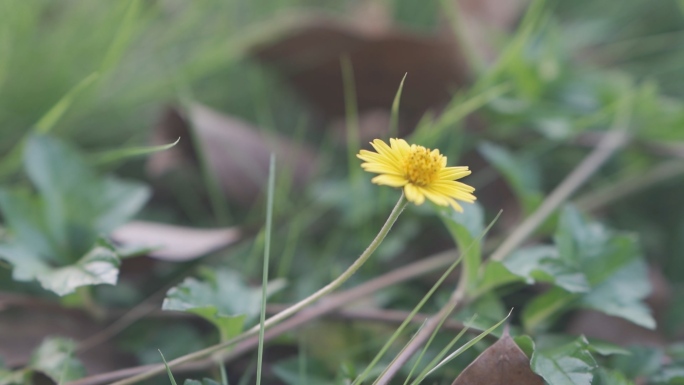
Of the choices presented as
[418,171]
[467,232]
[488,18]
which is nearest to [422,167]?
[418,171]

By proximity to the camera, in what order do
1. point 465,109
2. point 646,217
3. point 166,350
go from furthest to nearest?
point 646,217 < point 465,109 < point 166,350

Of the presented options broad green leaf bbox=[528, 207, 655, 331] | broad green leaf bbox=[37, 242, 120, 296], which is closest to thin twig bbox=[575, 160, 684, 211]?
broad green leaf bbox=[528, 207, 655, 331]

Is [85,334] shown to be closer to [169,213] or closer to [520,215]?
[169,213]

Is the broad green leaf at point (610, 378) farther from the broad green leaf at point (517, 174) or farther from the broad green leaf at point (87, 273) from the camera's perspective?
the broad green leaf at point (87, 273)

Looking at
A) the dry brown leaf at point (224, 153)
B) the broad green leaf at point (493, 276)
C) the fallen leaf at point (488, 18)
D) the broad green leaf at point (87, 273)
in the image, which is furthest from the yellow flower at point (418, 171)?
the fallen leaf at point (488, 18)

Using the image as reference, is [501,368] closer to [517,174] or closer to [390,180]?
[390,180]

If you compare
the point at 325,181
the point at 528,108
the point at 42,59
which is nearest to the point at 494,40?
the point at 528,108

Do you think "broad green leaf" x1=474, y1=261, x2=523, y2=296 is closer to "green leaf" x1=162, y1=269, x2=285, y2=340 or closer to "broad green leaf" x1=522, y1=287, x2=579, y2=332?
"broad green leaf" x1=522, y1=287, x2=579, y2=332
